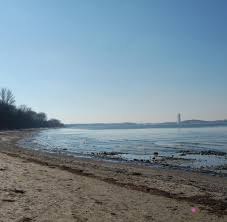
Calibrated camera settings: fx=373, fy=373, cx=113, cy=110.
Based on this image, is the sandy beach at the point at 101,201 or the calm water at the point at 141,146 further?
the calm water at the point at 141,146

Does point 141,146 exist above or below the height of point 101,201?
above

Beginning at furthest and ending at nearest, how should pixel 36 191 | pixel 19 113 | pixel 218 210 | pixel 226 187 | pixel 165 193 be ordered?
pixel 19 113 → pixel 226 187 → pixel 165 193 → pixel 36 191 → pixel 218 210

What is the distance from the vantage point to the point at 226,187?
1847cm

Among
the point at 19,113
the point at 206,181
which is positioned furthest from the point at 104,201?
the point at 19,113

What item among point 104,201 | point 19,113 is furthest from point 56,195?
point 19,113

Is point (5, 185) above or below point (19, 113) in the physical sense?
below

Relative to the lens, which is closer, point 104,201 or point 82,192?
point 104,201

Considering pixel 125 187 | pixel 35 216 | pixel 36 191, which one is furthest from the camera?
pixel 125 187

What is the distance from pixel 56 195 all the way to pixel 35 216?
A: 2902 millimetres

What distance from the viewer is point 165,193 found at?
15242 mm

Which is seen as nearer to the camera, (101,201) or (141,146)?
(101,201)

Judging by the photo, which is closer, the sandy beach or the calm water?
the sandy beach

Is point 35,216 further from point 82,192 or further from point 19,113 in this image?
point 19,113

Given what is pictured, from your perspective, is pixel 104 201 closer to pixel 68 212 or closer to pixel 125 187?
pixel 68 212
